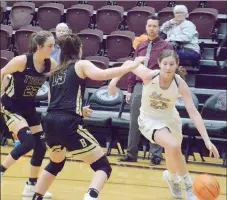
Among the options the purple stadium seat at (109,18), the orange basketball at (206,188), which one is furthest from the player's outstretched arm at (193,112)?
the purple stadium seat at (109,18)

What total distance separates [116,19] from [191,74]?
2.09 metres

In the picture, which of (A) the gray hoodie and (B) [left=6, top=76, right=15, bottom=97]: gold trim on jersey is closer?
(B) [left=6, top=76, right=15, bottom=97]: gold trim on jersey

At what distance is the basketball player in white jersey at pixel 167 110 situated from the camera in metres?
6.11

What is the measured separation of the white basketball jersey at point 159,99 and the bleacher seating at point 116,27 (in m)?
3.42

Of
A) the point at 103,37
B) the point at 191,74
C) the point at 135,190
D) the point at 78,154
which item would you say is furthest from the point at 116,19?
the point at 78,154

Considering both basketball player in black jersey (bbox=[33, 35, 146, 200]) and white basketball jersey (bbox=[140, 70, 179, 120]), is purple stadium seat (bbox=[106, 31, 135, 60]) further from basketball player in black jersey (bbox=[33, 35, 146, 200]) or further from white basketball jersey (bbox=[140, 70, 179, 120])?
basketball player in black jersey (bbox=[33, 35, 146, 200])

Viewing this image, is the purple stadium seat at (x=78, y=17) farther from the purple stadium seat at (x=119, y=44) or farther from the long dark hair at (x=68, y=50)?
the long dark hair at (x=68, y=50)

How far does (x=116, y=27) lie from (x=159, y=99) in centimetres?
627

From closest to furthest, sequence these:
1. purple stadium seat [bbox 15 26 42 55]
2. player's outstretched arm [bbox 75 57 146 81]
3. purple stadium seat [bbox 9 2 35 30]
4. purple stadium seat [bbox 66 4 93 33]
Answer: player's outstretched arm [bbox 75 57 146 81], purple stadium seat [bbox 15 26 42 55], purple stadium seat [bbox 66 4 93 33], purple stadium seat [bbox 9 2 35 30]

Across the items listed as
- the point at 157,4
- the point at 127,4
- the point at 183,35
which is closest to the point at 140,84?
the point at 183,35

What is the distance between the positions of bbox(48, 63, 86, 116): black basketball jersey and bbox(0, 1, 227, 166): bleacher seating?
14.7 ft

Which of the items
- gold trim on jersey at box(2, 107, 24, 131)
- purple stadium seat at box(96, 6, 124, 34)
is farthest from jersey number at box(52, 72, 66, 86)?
purple stadium seat at box(96, 6, 124, 34)

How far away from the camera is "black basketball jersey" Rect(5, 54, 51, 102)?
6.02 meters

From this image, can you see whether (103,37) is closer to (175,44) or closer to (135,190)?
(175,44)
